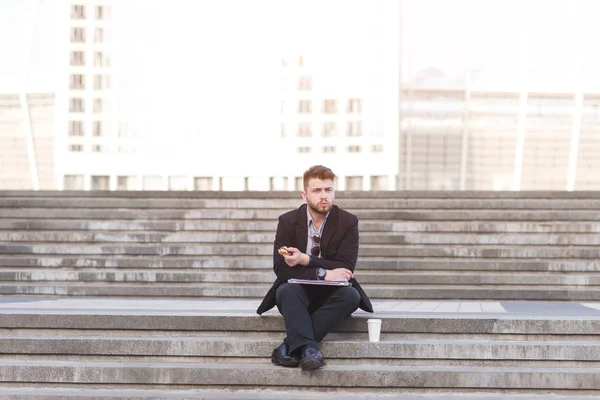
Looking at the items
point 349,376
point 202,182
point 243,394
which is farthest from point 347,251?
point 202,182

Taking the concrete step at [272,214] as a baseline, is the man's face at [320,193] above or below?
above

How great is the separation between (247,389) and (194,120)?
1446 cm

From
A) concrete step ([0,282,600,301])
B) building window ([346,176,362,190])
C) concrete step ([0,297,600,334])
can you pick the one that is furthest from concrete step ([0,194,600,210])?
building window ([346,176,362,190])

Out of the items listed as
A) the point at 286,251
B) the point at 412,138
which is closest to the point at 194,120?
the point at 412,138

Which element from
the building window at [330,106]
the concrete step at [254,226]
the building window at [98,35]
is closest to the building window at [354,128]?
the building window at [330,106]

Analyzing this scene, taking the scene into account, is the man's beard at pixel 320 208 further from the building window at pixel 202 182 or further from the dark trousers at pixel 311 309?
the building window at pixel 202 182

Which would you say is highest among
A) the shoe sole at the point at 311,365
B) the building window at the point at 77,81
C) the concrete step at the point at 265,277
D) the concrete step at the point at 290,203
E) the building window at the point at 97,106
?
the building window at the point at 77,81

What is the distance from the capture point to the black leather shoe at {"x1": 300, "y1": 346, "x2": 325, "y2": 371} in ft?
16.6

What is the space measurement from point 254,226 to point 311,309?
4.16 m

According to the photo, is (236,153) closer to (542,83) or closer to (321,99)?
(321,99)

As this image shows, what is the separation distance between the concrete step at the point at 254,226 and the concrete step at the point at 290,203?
356mm

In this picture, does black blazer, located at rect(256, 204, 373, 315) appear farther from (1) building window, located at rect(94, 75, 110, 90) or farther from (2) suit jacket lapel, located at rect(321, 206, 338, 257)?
(1) building window, located at rect(94, 75, 110, 90)

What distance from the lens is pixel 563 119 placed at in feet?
65.3

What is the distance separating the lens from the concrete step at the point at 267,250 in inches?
351
